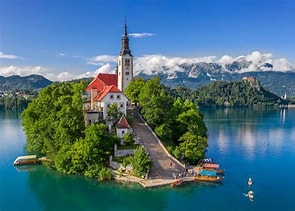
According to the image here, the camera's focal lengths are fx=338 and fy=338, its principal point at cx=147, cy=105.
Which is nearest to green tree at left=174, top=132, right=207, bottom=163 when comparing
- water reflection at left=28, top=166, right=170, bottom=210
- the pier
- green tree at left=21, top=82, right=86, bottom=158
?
the pier

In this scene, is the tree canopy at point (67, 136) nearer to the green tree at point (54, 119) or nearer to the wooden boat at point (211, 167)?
the green tree at point (54, 119)

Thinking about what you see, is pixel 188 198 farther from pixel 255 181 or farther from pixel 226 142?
pixel 226 142

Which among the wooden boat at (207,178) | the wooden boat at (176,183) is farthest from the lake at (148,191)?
the wooden boat at (207,178)

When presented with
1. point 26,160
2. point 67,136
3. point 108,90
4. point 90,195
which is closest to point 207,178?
point 90,195

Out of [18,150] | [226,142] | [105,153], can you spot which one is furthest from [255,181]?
[18,150]

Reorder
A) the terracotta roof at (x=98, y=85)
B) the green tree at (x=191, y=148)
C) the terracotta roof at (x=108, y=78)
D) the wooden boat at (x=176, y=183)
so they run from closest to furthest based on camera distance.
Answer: the wooden boat at (x=176, y=183)
the green tree at (x=191, y=148)
the terracotta roof at (x=98, y=85)
the terracotta roof at (x=108, y=78)
